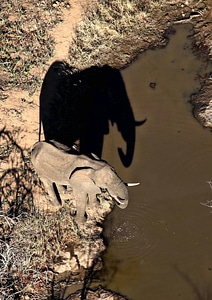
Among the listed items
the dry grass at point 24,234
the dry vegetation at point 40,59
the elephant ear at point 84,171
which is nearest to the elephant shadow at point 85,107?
the dry vegetation at point 40,59

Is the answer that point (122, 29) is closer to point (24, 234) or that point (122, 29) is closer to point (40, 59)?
point (40, 59)

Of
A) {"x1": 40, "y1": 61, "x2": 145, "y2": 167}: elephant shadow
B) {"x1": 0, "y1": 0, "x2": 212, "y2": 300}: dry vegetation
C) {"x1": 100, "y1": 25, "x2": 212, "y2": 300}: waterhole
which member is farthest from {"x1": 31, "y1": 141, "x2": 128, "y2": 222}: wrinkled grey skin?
{"x1": 40, "y1": 61, "x2": 145, "y2": 167}: elephant shadow

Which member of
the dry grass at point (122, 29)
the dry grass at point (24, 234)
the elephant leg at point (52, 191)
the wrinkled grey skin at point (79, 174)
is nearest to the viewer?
the wrinkled grey skin at point (79, 174)

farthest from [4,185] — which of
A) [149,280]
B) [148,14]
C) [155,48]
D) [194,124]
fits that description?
[148,14]

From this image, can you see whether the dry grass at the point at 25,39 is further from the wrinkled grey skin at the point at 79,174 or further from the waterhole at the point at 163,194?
the wrinkled grey skin at the point at 79,174

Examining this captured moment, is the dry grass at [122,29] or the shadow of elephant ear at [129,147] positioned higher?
the dry grass at [122,29]

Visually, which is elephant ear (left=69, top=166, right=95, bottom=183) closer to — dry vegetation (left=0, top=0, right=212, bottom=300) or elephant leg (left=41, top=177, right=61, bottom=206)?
elephant leg (left=41, top=177, right=61, bottom=206)

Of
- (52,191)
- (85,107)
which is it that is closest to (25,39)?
(85,107)
